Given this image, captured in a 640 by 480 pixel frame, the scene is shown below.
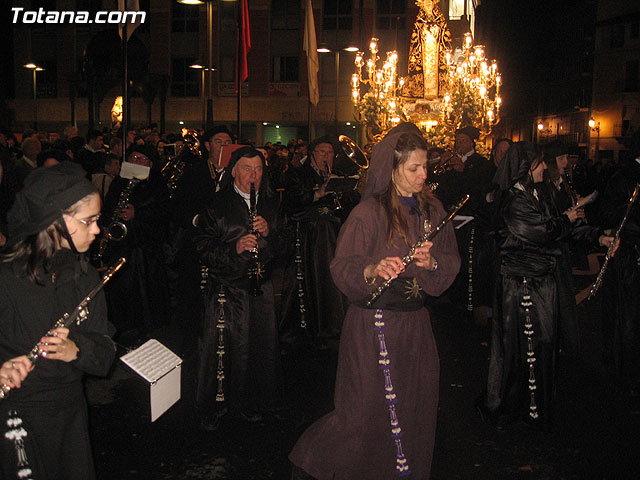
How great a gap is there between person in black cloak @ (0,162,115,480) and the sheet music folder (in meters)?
0.15

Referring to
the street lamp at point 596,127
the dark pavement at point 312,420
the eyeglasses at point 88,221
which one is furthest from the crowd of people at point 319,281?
the street lamp at point 596,127

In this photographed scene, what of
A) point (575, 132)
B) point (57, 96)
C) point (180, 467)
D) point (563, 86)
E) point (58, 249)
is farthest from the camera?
point (563, 86)

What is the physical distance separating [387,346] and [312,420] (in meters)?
2.06

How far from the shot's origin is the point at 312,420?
5797 mm

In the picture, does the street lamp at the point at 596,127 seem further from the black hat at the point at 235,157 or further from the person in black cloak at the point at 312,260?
the black hat at the point at 235,157

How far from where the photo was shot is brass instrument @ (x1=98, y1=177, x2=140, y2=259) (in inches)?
300

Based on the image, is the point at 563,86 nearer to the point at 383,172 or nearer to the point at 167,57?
the point at 167,57

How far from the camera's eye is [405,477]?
3971 mm

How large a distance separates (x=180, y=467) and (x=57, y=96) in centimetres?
4351

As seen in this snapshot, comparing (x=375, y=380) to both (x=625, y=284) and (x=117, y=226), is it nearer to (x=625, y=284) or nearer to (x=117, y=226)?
(x=625, y=284)

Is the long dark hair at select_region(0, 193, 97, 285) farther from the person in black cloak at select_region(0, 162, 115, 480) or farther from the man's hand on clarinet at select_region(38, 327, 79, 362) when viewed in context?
the man's hand on clarinet at select_region(38, 327, 79, 362)

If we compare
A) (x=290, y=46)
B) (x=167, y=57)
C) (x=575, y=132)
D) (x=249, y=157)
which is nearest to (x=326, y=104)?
(x=290, y=46)

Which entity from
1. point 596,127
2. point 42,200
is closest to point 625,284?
point 42,200

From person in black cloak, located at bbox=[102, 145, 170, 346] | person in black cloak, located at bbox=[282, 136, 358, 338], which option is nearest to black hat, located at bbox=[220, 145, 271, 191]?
person in black cloak, located at bbox=[102, 145, 170, 346]
